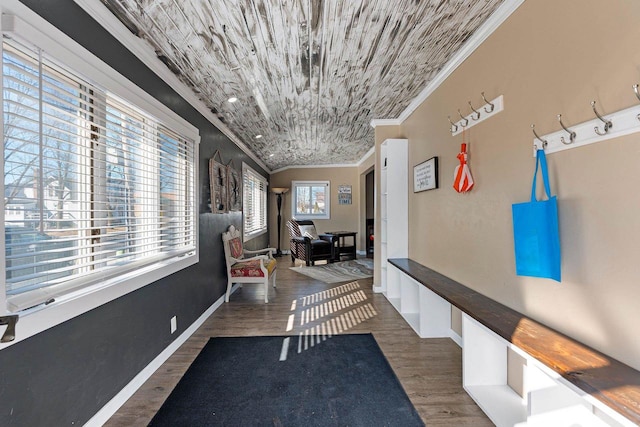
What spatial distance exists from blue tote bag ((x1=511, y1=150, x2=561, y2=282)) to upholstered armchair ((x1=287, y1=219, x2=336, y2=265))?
16.0 ft

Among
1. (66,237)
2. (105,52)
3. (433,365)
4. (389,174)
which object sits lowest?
(433,365)

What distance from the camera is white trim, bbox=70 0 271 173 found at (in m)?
1.54

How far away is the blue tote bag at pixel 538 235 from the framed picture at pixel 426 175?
129 centimetres

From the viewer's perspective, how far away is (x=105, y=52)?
164 centimetres

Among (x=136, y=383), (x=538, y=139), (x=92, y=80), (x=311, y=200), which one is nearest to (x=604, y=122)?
(x=538, y=139)

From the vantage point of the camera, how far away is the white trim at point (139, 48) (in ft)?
5.06

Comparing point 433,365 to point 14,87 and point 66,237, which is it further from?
point 14,87

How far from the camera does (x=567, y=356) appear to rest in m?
1.14

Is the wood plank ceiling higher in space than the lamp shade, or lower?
higher

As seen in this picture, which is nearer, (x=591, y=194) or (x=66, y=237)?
(x=591, y=194)

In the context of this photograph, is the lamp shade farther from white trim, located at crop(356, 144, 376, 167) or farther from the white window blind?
the white window blind

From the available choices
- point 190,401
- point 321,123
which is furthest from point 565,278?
point 321,123

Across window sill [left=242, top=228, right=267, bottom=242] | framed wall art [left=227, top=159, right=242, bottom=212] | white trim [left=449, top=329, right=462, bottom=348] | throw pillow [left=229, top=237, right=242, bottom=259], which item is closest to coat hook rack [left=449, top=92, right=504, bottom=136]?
white trim [left=449, top=329, right=462, bottom=348]

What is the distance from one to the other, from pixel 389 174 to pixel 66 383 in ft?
11.2
